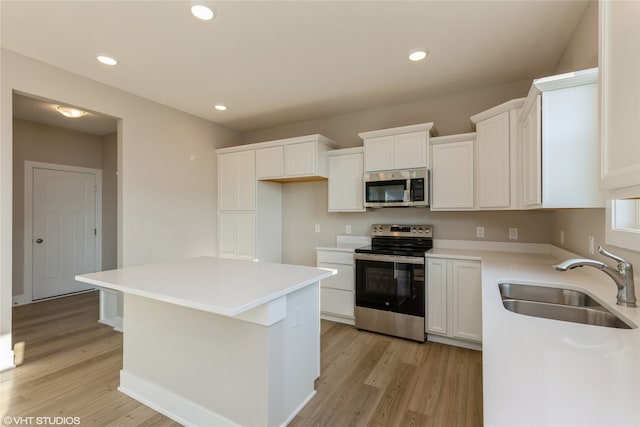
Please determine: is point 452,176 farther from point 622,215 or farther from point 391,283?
point 622,215

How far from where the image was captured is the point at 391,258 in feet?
9.55

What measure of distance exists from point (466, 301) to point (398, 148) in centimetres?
170

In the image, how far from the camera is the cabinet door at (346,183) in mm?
3457

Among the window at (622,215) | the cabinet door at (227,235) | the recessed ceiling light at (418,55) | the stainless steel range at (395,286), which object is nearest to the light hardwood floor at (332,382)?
the stainless steel range at (395,286)

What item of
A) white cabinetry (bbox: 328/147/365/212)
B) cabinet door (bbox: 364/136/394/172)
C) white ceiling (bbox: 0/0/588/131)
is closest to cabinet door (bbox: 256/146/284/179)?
white cabinetry (bbox: 328/147/365/212)

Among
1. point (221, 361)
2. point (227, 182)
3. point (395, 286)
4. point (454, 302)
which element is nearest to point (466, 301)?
point (454, 302)

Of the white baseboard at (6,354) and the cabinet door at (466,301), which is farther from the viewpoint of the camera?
the cabinet door at (466,301)

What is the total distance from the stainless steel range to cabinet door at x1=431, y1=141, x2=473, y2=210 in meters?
0.45

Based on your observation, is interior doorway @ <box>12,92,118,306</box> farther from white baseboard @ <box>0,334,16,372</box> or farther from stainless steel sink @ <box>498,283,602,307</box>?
stainless steel sink @ <box>498,283,602,307</box>

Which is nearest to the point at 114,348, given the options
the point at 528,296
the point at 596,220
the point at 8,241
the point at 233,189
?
the point at 8,241

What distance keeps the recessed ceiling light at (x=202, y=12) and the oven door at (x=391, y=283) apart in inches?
→ 96.9

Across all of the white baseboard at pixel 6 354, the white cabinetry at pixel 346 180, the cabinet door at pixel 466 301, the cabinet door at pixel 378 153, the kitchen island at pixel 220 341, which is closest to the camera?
the kitchen island at pixel 220 341

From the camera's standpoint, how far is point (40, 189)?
14.0 ft

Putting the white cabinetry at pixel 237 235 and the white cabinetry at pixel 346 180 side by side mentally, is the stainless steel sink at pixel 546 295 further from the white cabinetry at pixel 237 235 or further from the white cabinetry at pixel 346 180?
the white cabinetry at pixel 237 235
